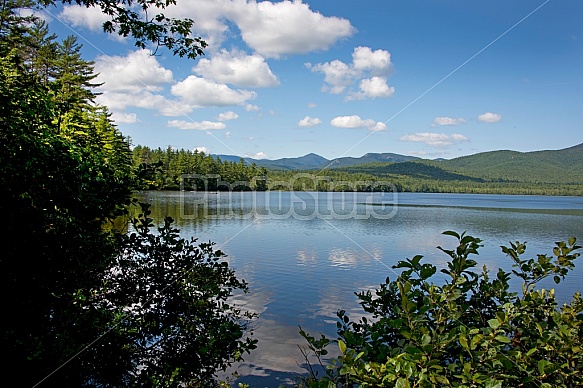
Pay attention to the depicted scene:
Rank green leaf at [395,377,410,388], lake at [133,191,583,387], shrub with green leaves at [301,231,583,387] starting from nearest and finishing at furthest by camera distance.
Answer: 1. green leaf at [395,377,410,388]
2. shrub with green leaves at [301,231,583,387]
3. lake at [133,191,583,387]

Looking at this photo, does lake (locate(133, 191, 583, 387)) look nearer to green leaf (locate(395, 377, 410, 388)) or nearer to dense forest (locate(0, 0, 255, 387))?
dense forest (locate(0, 0, 255, 387))

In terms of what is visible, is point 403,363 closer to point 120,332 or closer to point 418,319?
point 418,319

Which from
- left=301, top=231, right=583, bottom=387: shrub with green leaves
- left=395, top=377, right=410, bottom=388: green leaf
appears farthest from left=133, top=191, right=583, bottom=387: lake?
left=395, top=377, right=410, bottom=388: green leaf

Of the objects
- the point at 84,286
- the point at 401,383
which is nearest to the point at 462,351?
the point at 401,383

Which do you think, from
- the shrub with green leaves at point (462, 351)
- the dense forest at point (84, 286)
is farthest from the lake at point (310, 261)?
the shrub with green leaves at point (462, 351)

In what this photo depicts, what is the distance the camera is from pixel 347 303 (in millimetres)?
13633

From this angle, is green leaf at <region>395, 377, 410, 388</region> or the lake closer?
green leaf at <region>395, 377, 410, 388</region>

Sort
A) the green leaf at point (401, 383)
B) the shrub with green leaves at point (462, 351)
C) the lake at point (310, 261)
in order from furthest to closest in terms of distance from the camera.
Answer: the lake at point (310, 261)
the shrub with green leaves at point (462, 351)
the green leaf at point (401, 383)

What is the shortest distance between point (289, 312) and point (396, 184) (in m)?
164

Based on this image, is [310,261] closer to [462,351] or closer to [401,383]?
[462,351]

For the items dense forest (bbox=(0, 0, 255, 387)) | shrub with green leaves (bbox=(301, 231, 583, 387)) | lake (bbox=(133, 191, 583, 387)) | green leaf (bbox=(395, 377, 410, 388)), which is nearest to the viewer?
green leaf (bbox=(395, 377, 410, 388))

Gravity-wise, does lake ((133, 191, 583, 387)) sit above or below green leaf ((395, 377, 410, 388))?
below

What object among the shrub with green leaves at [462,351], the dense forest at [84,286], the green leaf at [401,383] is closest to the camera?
the green leaf at [401,383]

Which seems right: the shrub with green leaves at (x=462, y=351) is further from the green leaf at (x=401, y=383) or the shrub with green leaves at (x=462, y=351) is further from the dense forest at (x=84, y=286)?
the dense forest at (x=84, y=286)
